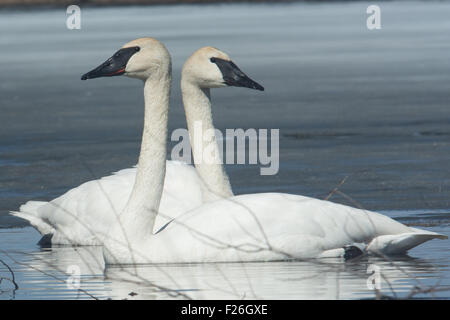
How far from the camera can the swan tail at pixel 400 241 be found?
24.2 ft

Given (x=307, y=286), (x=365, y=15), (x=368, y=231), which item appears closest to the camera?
(x=307, y=286)

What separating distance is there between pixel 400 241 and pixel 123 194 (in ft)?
7.10

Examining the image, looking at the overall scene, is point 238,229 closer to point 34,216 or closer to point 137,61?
point 137,61

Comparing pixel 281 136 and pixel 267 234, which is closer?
pixel 267 234

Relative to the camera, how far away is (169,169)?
8742 millimetres

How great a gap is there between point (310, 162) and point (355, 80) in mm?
8642

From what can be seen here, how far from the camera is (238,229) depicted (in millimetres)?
7211

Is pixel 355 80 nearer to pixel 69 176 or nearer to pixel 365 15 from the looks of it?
pixel 69 176

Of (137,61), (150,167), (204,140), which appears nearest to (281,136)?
(204,140)

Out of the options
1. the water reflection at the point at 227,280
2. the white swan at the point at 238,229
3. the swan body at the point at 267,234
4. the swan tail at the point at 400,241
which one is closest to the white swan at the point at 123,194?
the white swan at the point at 238,229

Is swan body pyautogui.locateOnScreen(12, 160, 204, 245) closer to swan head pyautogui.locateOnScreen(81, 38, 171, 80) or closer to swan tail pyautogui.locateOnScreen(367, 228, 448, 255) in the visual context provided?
swan head pyautogui.locateOnScreen(81, 38, 171, 80)

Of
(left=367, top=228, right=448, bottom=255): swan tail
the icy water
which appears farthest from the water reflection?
(left=367, top=228, right=448, bottom=255): swan tail

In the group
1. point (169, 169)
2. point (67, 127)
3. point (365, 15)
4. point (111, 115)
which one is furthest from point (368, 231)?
point (365, 15)

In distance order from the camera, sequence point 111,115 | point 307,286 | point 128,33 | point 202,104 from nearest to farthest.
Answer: point 307,286 → point 202,104 → point 111,115 → point 128,33
